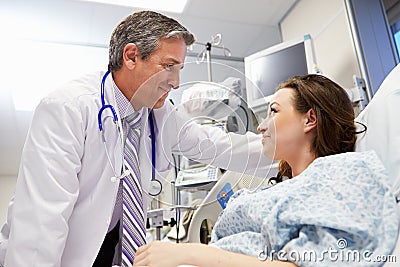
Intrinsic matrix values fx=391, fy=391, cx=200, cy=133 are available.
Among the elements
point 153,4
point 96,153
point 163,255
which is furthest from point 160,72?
point 153,4

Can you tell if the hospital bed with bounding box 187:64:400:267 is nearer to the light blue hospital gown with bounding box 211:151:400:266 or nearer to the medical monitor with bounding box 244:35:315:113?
the light blue hospital gown with bounding box 211:151:400:266

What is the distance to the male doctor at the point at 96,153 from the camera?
109 cm

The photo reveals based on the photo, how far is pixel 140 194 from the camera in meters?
1.18

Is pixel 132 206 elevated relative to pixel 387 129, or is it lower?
lower

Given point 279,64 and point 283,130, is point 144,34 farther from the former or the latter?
point 279,64

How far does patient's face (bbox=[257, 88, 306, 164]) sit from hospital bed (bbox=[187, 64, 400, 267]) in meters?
0.12

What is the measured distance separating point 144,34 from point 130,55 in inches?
3.5

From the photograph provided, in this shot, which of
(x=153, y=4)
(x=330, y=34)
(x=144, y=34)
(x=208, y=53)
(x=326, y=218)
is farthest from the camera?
(x=153, y=4)

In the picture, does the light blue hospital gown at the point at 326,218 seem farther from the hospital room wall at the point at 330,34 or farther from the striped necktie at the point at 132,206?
the hospital room wall at the point at 330,34

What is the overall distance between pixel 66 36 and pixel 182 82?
2.08m

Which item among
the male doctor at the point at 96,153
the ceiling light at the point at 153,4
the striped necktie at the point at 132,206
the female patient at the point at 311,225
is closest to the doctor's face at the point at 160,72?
the male doctor at the point at 96,153

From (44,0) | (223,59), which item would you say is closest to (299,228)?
(223,59)

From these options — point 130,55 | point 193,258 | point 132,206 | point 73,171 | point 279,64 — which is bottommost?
point 193,258

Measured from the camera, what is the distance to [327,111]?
118 centimetres
